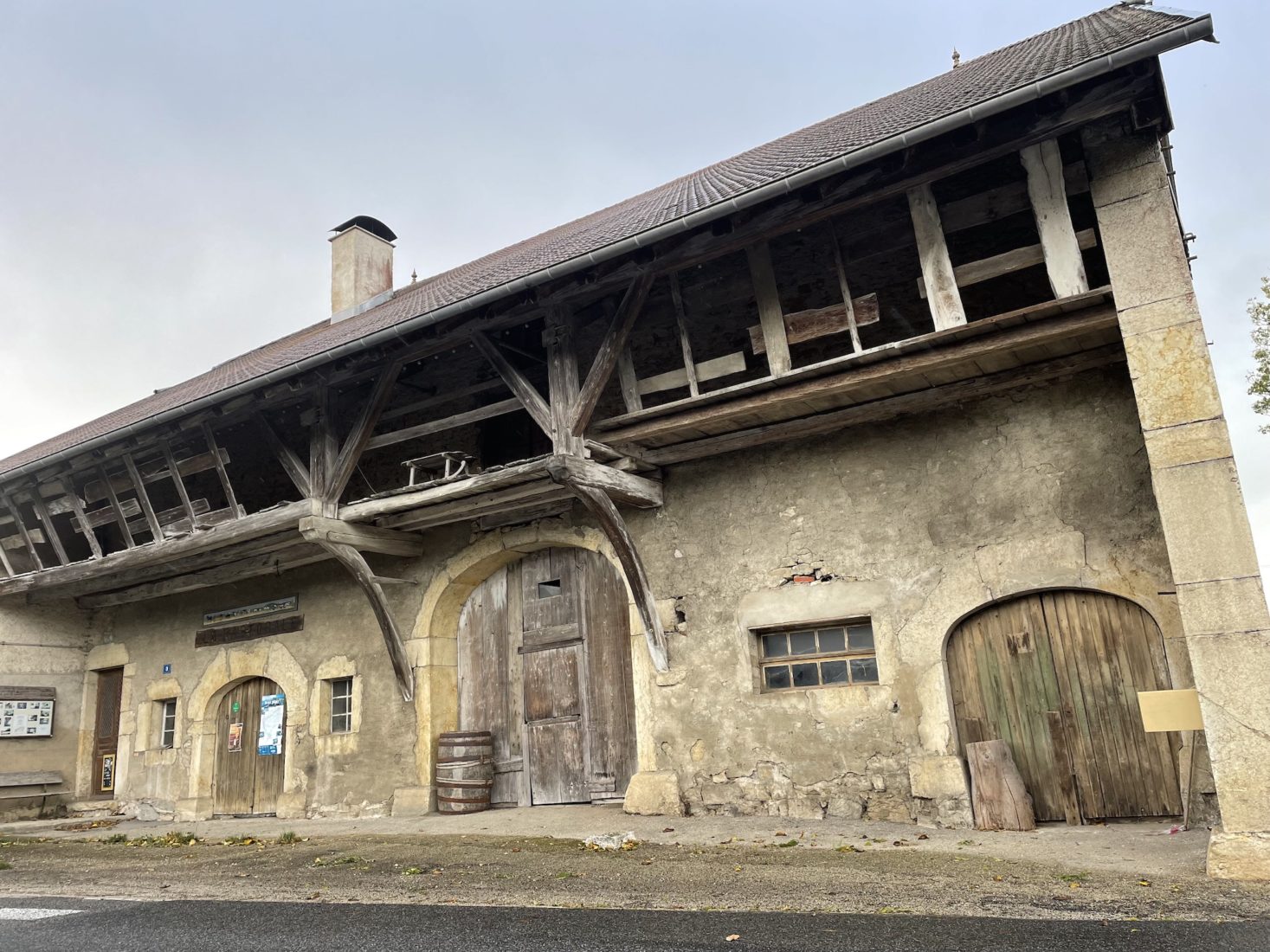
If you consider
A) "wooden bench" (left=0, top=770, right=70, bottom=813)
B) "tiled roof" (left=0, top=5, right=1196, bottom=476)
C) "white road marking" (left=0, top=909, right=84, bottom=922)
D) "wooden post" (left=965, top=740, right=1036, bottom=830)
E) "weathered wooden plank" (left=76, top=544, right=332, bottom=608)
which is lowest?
"white road marking" (left=0, top=909, right=84, bottom=922)

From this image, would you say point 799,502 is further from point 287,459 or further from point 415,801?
point 415,801

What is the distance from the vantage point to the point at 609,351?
20.8 feet

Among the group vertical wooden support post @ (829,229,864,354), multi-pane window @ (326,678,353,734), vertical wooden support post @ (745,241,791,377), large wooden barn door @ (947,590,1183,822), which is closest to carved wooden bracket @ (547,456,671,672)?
vertical wooden support post @ (745,241,791,377)

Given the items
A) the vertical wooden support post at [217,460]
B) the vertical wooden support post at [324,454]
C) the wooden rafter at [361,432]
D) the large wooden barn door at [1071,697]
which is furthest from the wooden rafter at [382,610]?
the large wooden barn door at [1071,697]

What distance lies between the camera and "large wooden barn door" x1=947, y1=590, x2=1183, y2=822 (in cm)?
570

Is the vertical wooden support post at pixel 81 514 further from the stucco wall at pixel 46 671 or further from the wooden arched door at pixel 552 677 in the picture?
the wooden arched door at pixel 552 677

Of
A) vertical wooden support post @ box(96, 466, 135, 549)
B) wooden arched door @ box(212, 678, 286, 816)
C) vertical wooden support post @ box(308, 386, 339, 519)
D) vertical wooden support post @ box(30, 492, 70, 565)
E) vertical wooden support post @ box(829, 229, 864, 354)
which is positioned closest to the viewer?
vertical wooden support post @ box(829, 229, 864, 354)

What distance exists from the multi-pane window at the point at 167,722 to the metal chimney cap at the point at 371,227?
695 centimetres

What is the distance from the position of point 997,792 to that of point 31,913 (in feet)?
17.2

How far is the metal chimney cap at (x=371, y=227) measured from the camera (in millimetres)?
13750

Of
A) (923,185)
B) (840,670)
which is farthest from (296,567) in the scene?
(923,185)

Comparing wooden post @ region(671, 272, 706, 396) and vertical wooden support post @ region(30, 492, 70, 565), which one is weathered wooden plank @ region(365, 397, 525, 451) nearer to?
wooden post @ region(671, 272, 706, 396)

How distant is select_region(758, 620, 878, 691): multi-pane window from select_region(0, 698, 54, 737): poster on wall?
916 centimetres

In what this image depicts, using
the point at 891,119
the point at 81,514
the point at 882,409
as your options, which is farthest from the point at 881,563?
the point at 81,514
